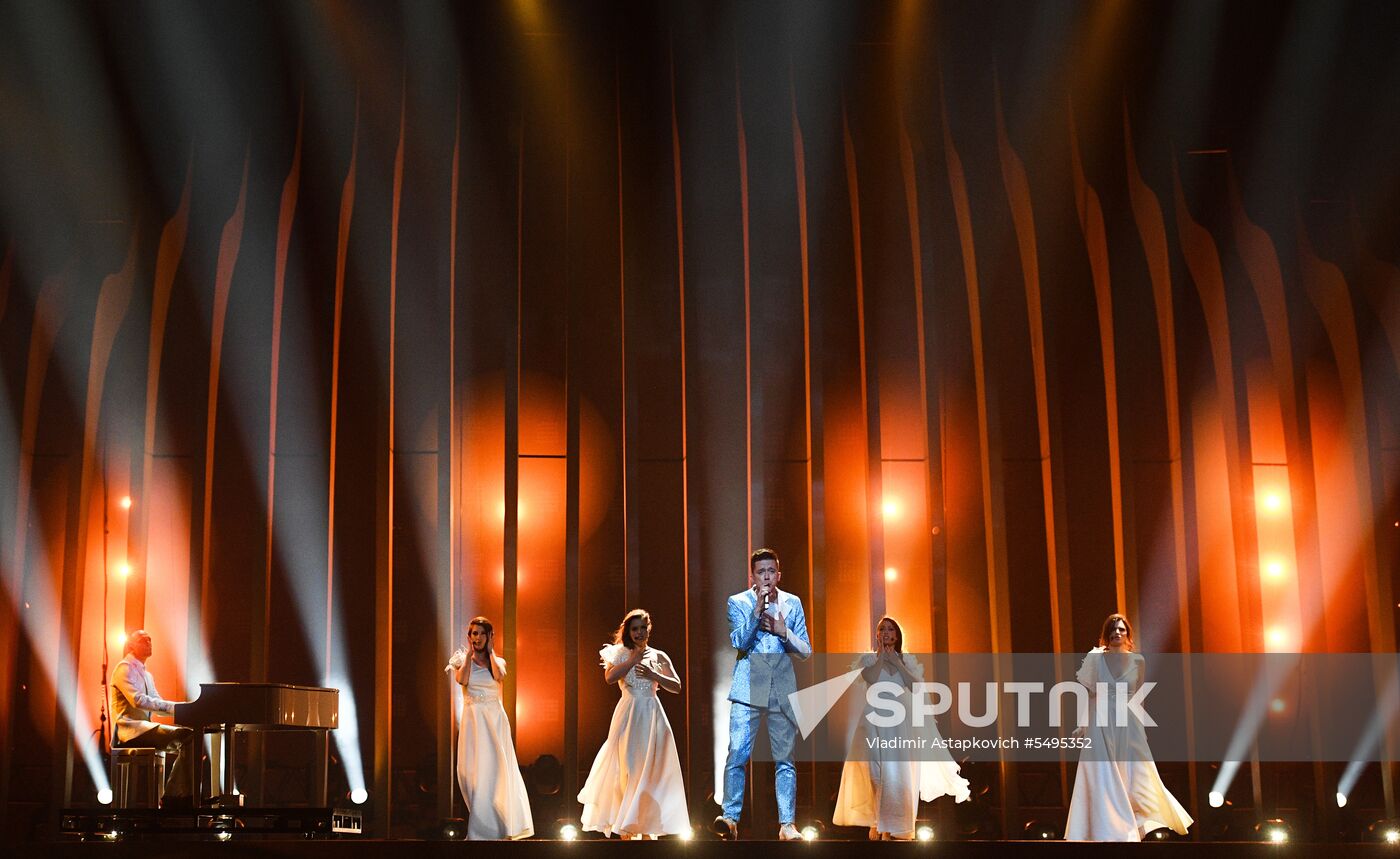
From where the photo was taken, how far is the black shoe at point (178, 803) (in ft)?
25.5

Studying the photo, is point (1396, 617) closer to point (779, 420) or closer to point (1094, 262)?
point (1094, 262)

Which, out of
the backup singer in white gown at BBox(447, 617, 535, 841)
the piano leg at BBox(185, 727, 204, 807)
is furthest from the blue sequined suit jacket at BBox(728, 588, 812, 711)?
the piano leg at BBox(185, 727, 204, 807)

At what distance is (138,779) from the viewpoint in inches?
371

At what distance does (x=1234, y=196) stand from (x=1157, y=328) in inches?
50.5

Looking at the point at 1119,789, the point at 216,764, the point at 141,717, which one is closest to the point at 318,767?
the point at 216,764

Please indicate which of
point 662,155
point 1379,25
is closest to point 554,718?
point 662,155

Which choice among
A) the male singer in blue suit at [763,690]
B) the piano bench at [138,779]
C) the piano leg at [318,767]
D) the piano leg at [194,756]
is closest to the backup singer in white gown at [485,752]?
the piano leg at [318,767]

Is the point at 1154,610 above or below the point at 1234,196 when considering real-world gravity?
below

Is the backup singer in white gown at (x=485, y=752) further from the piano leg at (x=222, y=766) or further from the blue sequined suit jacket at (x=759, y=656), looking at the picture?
the blue sequined suit jacket at (x=759, y=656)

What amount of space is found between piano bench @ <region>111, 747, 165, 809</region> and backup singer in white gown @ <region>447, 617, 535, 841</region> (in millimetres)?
2141

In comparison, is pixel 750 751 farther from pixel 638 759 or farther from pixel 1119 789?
pixel 1119 789

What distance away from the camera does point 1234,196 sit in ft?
37.6

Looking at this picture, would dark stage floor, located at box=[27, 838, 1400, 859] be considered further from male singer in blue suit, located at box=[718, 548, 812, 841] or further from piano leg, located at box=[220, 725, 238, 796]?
piano leg, located at box=[220, 725, 238, 796]

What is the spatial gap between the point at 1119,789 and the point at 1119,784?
0.03 meters
